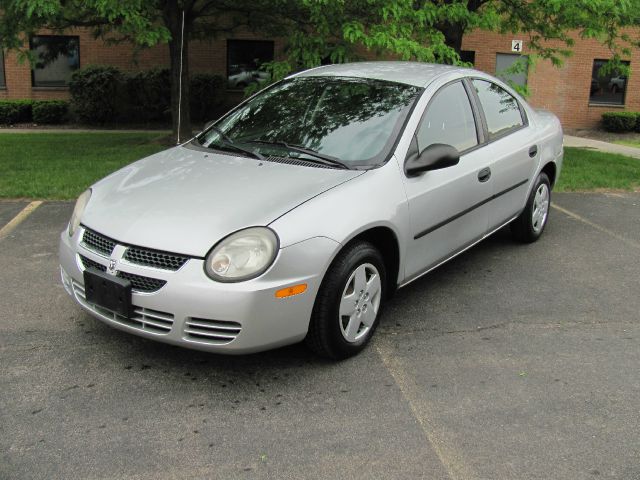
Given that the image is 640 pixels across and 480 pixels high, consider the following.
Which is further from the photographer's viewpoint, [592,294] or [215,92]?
[215,92]

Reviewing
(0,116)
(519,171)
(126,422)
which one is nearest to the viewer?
(126,422)

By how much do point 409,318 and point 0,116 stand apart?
15061mm

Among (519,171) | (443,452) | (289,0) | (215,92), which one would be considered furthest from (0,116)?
(443,452)

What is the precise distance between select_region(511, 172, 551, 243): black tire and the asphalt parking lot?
3.57ft

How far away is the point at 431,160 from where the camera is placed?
3.91 meters

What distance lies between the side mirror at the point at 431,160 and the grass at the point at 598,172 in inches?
206

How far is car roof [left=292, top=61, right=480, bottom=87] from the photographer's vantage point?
4.55m

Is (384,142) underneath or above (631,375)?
above

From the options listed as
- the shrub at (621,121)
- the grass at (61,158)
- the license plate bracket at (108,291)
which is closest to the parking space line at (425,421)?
A: the license plate bracket at (108,291)

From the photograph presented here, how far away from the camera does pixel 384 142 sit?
4008 mm

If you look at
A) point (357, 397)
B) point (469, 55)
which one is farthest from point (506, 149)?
point (469, 55)

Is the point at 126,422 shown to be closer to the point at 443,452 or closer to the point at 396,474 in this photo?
the point at 396,474

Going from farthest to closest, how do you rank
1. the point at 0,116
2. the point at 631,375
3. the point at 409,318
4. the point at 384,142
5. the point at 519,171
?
the point at 0,116 → the point at 519,171 → the point at 409,318 → the point at 384,142 → the point at 631,375

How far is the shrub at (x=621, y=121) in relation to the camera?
19469 mm
